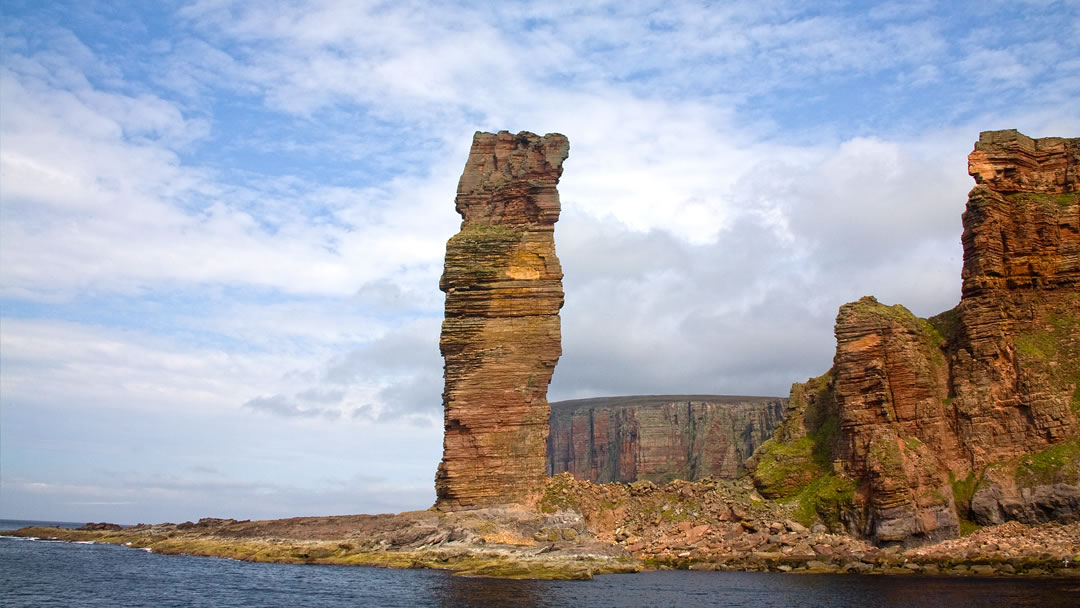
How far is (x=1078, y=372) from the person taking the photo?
64438 millimetres

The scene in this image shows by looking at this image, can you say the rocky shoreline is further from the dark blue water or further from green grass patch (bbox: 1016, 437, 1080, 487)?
green grass patch (bbox: 1016, 437, 1080, 487)

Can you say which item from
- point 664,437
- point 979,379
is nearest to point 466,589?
point 979,379

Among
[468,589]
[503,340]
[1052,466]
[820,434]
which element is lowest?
[468,589]

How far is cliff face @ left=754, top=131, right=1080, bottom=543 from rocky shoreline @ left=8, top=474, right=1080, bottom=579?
9.47ft

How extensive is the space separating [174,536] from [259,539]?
19093 millimetres

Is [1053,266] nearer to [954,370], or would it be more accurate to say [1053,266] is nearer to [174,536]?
[954,370]

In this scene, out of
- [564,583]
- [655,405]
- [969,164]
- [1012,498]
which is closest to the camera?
[564,583]

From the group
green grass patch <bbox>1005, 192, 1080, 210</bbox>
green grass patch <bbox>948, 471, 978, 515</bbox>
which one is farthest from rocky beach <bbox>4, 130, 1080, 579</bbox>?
green grass patch <bbox>1005, 192, 1080, 210</bbox>

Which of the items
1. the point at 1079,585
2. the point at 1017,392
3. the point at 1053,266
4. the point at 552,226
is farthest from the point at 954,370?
the point at 552,226

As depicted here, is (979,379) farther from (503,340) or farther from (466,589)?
(466,589)

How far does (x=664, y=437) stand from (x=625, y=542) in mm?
103157

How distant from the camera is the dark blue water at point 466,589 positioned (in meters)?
41.2

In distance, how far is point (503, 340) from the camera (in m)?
70.8

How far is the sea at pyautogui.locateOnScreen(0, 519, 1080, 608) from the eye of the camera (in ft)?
135
